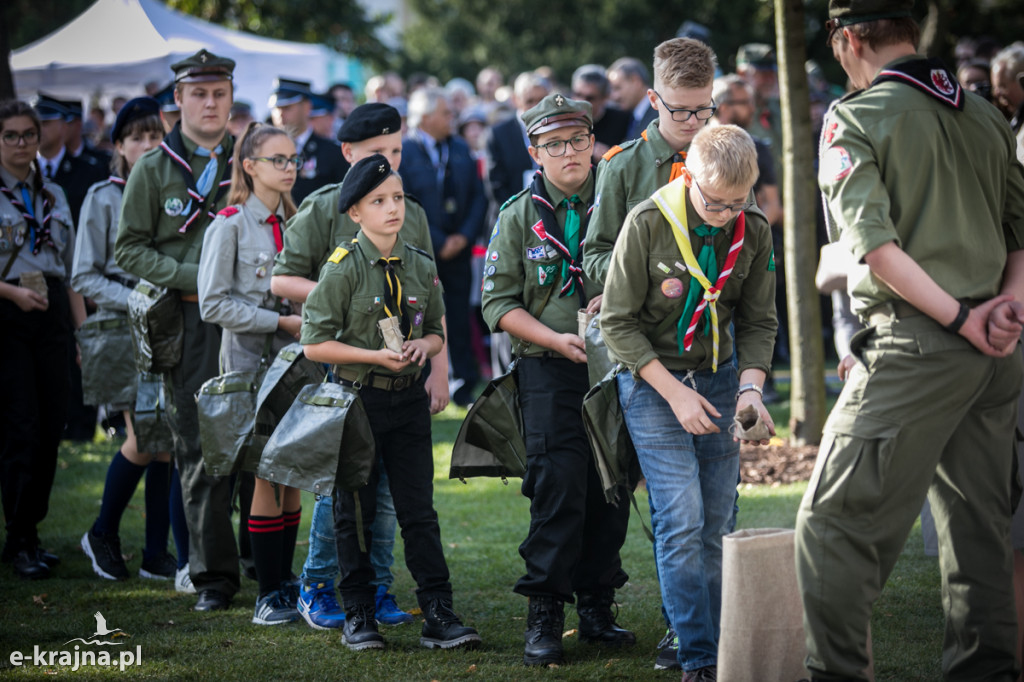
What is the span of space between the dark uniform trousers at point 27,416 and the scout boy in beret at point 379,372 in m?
2.49

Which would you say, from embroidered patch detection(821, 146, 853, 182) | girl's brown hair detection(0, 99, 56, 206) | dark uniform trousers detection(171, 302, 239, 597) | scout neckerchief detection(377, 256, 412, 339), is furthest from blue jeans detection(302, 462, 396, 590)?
girl's brown hair detection(0, 99, 56, 206)

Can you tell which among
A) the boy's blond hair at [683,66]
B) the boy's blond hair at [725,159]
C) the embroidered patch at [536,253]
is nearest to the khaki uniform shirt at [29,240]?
the embroidered patch at [536,253]

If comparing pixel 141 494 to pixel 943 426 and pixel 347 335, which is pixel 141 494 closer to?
pixel 347 335

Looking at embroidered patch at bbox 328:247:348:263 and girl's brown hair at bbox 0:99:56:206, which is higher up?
girl's brown hair at bbox 0:99:56:206

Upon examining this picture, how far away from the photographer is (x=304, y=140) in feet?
31.3

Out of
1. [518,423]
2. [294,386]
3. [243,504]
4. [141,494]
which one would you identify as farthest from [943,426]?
[141,494]

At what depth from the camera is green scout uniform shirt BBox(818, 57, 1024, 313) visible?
130 inches

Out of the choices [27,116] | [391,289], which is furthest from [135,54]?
[391,289]

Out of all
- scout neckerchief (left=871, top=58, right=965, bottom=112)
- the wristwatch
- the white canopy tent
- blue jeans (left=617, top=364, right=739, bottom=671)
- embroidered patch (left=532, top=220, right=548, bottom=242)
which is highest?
the white canopy tent

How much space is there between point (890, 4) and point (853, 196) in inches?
24.9

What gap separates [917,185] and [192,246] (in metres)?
3.63

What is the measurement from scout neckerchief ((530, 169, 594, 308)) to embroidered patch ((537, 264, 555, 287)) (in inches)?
2.0

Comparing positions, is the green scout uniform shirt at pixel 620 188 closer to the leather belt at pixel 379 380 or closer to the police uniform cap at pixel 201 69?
the leather belt at pixel 379 380

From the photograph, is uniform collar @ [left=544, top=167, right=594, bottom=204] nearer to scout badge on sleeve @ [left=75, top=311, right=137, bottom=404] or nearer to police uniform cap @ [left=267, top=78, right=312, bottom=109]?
scout badge on sleeve @ [left=75, top=311, right=137, bottom=404]
